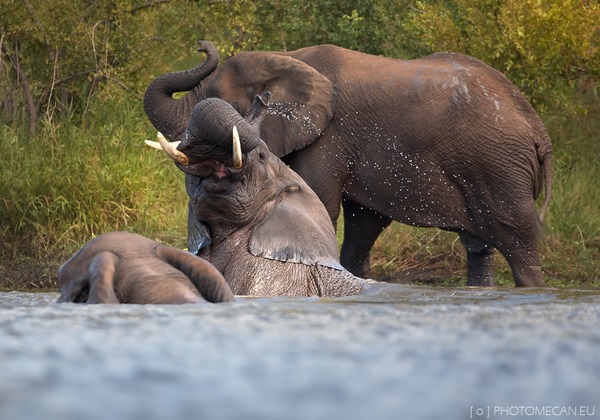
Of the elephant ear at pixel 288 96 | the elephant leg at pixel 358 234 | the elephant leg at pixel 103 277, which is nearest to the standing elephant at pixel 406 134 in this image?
the elephant ear at pixel 288 96

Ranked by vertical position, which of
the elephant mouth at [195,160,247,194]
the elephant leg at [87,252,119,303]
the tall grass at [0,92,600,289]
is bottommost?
the tall grass at [0,92,600,289]

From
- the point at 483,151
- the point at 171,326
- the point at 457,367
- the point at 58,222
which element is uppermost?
the point at 457,367

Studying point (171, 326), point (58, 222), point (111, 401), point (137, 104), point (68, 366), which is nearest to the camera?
point (111, 401)

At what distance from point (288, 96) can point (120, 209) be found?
9.20ft

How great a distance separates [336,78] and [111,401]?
8975 millimetres

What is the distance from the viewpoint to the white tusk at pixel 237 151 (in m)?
6.11

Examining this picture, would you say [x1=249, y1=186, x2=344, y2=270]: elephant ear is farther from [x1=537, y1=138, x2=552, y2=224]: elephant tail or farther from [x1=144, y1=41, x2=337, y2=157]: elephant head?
[x1=537, y1=138, x2=552, y2=224]: elephant tail

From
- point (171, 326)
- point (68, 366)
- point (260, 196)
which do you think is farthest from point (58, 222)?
point (68, 366)

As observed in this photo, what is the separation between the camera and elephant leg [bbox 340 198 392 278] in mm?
11445

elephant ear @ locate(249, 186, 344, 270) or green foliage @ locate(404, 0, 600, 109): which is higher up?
green foliage @ locate(404, 0, 600, 109)

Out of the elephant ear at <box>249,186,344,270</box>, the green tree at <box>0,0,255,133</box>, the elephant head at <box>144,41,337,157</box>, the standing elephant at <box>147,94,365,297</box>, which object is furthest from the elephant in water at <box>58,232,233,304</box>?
the green tree at <box>0,0,255,133</box>

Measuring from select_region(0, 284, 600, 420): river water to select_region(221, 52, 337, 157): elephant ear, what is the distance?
668 cm

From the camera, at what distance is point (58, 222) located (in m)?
Result: 12.7

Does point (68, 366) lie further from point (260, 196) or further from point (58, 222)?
point (58, 222)
